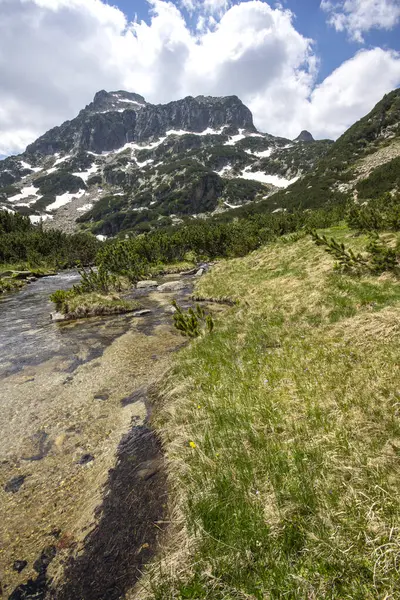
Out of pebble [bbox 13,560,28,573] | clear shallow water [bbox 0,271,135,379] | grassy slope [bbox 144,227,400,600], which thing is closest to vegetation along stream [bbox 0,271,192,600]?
pebble [bbox 13,560,28,573]

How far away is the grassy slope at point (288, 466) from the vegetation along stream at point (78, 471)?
2.21ft

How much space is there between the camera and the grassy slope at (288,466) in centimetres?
268

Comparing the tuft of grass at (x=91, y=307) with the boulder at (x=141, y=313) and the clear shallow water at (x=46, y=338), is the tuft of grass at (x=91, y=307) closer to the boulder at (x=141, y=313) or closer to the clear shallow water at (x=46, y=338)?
the boulder at (x=141, y=313)

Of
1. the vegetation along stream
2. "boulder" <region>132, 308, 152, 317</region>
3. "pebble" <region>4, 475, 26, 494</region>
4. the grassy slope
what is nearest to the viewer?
the grassy slope

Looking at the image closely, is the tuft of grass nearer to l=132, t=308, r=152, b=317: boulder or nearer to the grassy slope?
l=132, t=308, r=152, b=317: boulder

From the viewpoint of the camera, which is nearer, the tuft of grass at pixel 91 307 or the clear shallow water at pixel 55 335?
the clear shallow water at pixel 55 335

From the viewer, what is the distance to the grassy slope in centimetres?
268

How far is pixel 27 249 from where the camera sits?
220ft

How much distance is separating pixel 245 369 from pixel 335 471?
3.51m

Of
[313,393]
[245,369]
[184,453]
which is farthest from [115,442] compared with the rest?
[313,393]

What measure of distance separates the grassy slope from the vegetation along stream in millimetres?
674

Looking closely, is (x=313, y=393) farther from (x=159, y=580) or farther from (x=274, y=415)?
A: (x=159, y=580)

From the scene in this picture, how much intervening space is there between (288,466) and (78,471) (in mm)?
4113

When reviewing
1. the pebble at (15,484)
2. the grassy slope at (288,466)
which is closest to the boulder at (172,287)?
the grassy slope at (288,466)
